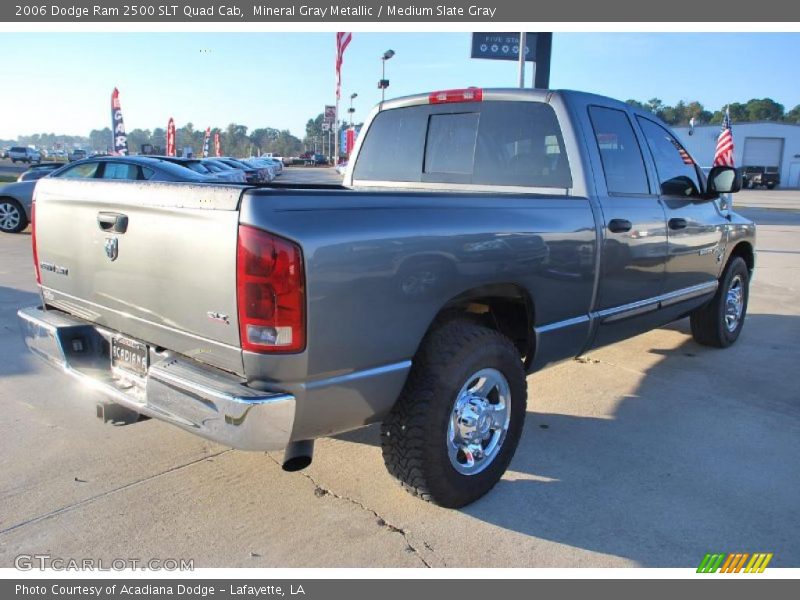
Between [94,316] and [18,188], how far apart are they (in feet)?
38.4

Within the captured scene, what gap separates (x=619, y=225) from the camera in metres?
3.72

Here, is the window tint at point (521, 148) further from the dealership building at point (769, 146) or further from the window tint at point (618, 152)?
the dealership building at point (769, 146)

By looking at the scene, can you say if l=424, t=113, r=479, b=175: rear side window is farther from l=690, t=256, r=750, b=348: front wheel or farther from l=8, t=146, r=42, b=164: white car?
l=8, t=146, r=42, b=164: white car

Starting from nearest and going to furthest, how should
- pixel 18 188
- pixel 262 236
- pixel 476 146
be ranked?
1. pixel 262 236
2. pixel 476 146
3. pixel 18 188

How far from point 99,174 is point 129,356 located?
971 cm

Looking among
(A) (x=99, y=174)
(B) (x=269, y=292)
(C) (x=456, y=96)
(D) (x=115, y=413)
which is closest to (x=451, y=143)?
(C) (x=456, y=96)

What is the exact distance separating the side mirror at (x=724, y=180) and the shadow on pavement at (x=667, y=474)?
1.49 metres

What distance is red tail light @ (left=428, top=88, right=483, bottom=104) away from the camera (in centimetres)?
413

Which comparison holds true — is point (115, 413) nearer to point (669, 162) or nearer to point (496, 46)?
point (669, 162)

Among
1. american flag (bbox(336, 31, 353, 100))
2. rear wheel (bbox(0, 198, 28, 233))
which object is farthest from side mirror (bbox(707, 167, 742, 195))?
american flag (bbox(336, 31, 353, 100))

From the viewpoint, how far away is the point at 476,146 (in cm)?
414

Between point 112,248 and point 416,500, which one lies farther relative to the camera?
point 416,500
